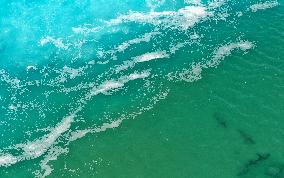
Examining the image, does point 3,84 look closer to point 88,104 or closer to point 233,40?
point 88,104

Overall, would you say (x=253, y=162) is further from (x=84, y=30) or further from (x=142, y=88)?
(x=84, y=30)

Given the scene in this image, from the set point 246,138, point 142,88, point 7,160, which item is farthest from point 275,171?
point 7,160

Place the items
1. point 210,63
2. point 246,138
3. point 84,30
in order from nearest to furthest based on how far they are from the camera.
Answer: point 246,138, point 210,63, point 84,30

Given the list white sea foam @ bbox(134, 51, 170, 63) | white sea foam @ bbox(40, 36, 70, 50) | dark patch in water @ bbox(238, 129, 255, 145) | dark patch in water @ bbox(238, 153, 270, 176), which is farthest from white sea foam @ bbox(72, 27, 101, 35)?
dark patch in water @ bbox(238, 153, 270, 176)

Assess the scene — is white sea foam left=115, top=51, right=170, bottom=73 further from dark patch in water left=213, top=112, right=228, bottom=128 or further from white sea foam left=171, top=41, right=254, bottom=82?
dark patch in water left=213, top=112, right=228, bottom=128

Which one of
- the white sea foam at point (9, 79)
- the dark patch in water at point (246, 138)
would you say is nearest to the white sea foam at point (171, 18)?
the white sea foam at point (9, 79)
